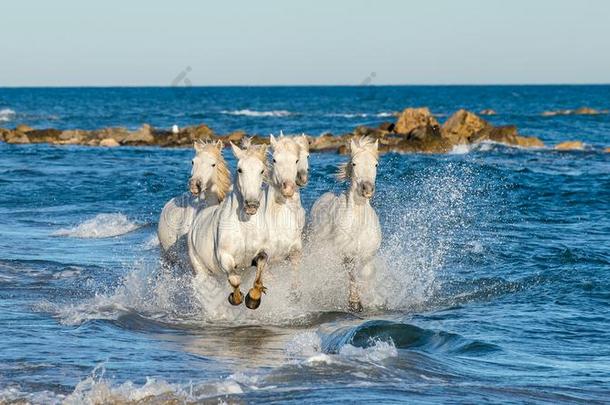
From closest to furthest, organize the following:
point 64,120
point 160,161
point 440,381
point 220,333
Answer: point 440,381 < point 220,333 < point 160,161 < point 64,120

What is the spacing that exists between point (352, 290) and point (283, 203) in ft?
5.34

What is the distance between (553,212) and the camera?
2200 cm

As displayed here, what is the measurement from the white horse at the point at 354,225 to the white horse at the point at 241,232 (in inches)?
46.3

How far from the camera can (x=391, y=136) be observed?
46656 millimetres

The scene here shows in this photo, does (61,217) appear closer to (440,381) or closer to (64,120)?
(440,381)

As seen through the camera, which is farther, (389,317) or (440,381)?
(389,317)

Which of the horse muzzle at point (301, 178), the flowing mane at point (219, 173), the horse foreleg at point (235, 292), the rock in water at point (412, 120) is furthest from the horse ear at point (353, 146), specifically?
the rock in water at point (412, 120)

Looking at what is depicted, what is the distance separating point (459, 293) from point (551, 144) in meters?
34.5

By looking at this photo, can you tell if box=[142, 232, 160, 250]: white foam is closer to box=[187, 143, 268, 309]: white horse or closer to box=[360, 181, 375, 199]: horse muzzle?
box=[187, 143, 268, 309]: white horse

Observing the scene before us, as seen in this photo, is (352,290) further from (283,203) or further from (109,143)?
(109,143)

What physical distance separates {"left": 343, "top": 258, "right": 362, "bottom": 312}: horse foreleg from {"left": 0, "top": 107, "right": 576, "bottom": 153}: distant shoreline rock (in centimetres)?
2695

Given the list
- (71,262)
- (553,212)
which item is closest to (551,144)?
(553,212)

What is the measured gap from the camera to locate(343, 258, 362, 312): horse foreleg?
38.1 ft

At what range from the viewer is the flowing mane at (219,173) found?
11.6m
